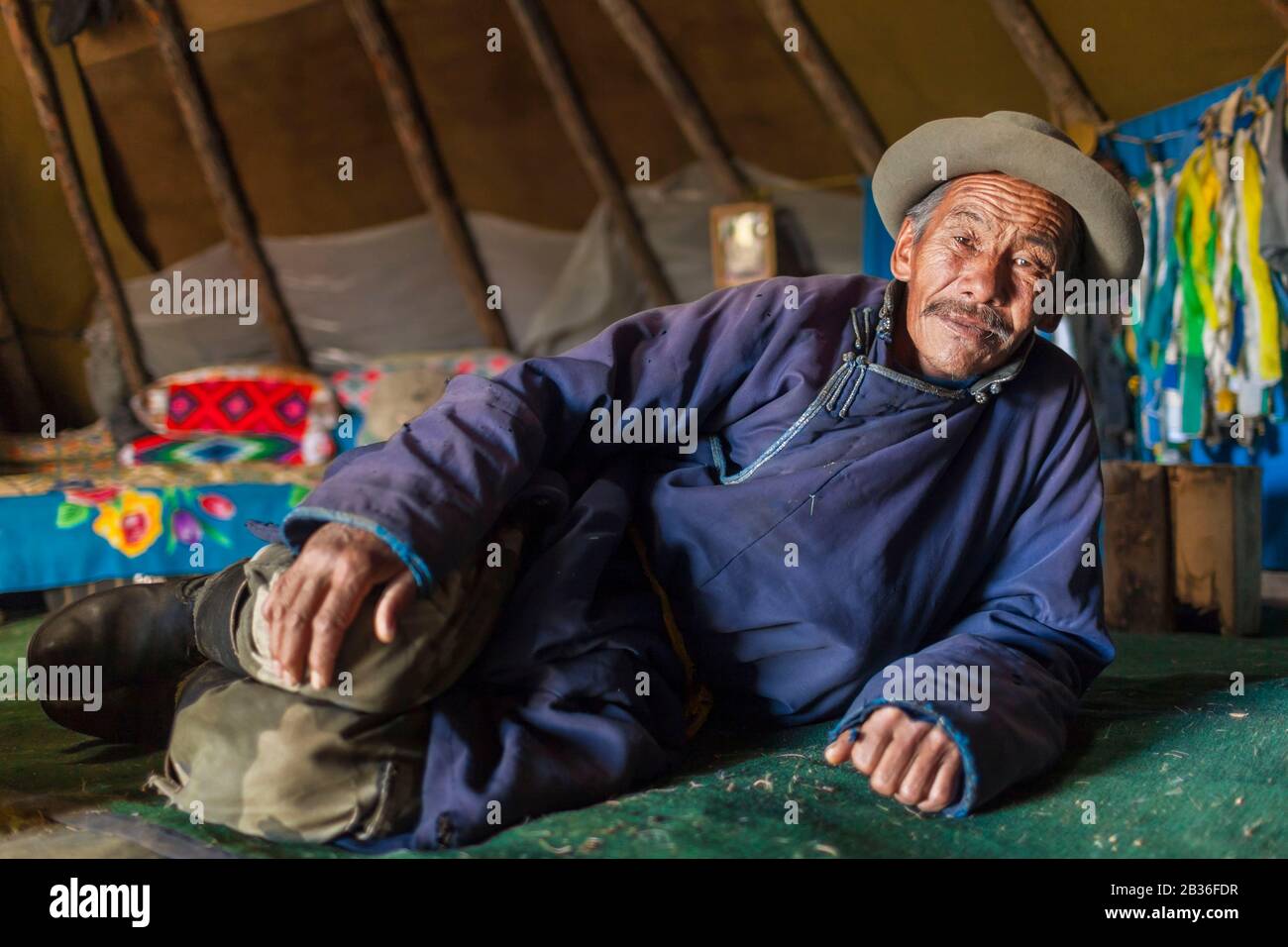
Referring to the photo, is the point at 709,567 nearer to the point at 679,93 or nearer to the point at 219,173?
the point at 679,93

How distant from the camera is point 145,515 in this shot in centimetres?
283

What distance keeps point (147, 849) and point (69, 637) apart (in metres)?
0.38

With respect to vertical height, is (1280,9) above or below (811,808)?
above

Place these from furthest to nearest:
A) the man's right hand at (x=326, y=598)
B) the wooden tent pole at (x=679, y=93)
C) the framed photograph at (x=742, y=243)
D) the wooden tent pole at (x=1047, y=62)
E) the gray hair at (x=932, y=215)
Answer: the framed photograph at (x=742, y=243) < the wooden tent pole at (x=679, y=93) < the wooden tent pole at (x=1047, y=62) < the gray hair at (x=932, y=215) < the man's right hand at (x=326, y=598)

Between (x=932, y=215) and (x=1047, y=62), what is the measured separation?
198cm

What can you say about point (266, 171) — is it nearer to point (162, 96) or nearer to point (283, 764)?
point (162, 96)

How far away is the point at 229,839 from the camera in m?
0.99

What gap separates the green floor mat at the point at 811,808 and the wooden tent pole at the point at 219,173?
308 centimetres

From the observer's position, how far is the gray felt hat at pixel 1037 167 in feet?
4.23

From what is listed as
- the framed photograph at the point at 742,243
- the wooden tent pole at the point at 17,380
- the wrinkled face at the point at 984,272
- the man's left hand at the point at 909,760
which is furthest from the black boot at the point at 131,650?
the wooden tent pole at the point at 17,380

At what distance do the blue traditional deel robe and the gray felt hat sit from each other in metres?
0.14

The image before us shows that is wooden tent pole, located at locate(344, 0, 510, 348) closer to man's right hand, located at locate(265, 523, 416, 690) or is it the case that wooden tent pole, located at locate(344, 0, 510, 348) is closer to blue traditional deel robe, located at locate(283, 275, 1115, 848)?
blue traditional deel robe, located at locate(283, 275, 1115, 848)

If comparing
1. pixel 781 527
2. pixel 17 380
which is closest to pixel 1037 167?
pixel 781 527

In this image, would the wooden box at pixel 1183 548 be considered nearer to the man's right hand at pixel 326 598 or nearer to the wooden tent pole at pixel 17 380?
the man's right hand at pixel 326 598
